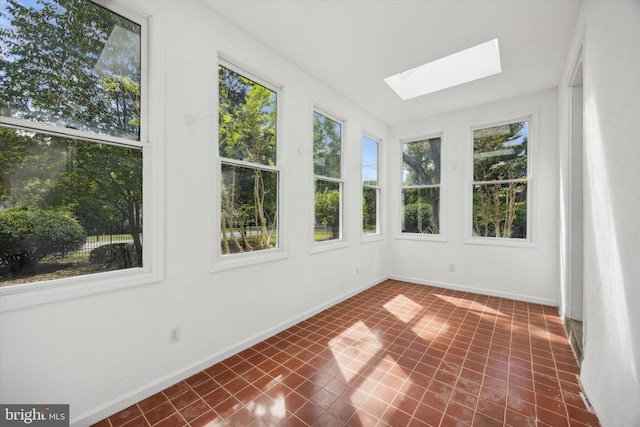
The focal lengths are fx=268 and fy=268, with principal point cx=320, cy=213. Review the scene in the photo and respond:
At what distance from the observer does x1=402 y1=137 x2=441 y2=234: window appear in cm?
471

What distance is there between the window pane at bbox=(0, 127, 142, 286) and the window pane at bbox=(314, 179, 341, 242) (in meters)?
2.07

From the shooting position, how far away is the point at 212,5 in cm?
222

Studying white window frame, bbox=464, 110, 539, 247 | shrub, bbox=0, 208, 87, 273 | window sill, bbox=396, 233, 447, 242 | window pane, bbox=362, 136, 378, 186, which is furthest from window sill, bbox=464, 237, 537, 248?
shrub, bbox=0, 208, 87, 273

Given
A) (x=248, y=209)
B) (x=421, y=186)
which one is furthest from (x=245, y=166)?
(x=421, y=186)

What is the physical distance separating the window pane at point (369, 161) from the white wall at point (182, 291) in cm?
154

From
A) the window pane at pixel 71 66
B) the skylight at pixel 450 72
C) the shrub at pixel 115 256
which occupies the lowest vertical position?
the shrub at pixel 115 256

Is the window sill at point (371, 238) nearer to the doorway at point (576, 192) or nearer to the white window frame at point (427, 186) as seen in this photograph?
the white window frame at point (427, 186)

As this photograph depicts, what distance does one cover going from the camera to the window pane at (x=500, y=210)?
3998 mm

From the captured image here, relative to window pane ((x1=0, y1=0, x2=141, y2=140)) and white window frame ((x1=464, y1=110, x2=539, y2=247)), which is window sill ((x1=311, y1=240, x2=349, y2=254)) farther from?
window pane ((x1=0, y1=0, x2=141, y2=140))

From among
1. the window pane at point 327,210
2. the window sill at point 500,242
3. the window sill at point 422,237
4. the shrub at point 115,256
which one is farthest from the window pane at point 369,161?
the shrub at point 115,256

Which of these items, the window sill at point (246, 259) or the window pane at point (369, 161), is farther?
the window pane at point (369, 161)

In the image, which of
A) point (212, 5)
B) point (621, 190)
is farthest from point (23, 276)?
point (621, 190)

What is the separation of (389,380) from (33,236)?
98.9 inches

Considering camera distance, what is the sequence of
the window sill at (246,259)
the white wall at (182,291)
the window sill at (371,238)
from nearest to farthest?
the white wall at (182,291)
the window sill at (246,259)
the window sill at (371,238)
